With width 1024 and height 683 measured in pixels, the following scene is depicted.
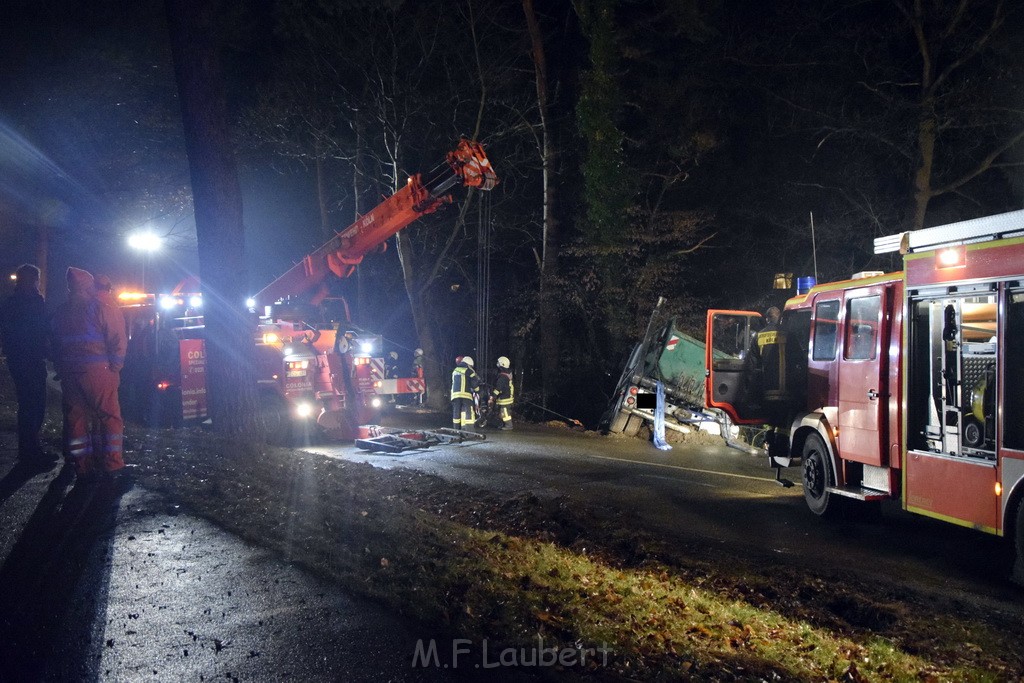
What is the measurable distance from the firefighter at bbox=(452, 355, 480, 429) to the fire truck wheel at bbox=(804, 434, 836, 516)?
7220 millimetres

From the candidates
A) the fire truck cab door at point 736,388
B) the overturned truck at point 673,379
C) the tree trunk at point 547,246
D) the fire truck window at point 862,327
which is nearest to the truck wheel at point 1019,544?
the fire truck window at point 862,327

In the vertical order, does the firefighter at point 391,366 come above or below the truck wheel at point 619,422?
above

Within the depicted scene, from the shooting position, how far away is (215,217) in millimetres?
10258

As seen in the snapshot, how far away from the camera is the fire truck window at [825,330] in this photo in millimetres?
8067

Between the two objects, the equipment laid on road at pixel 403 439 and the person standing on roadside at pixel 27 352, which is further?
the equipment laid on road at pixel 403 439

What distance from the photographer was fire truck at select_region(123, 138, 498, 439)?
1315 cm

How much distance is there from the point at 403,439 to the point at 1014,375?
852 centimetres

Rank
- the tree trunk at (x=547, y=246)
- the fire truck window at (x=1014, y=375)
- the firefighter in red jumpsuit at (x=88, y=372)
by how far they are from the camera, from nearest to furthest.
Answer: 1. the fire truck window at (x=1014, y=375)
2. the firefighter in red jumpsuit at (x=88, y=372)
3. the tree trunk at (x=547, y=246)

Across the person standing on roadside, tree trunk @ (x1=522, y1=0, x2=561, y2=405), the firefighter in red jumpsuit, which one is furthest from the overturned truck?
the person standing on roadside

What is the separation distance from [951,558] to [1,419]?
489 inches

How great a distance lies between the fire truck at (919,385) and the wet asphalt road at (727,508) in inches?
16.2

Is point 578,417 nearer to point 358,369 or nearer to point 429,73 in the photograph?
point 358,369

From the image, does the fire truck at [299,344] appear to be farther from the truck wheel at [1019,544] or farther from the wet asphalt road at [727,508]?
the truck wheel at [1019,544]

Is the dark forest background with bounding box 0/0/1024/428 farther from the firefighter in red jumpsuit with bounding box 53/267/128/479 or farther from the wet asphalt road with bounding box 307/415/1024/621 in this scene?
the firefighter in red jumpsuit with bounding box 53/267/128/479
